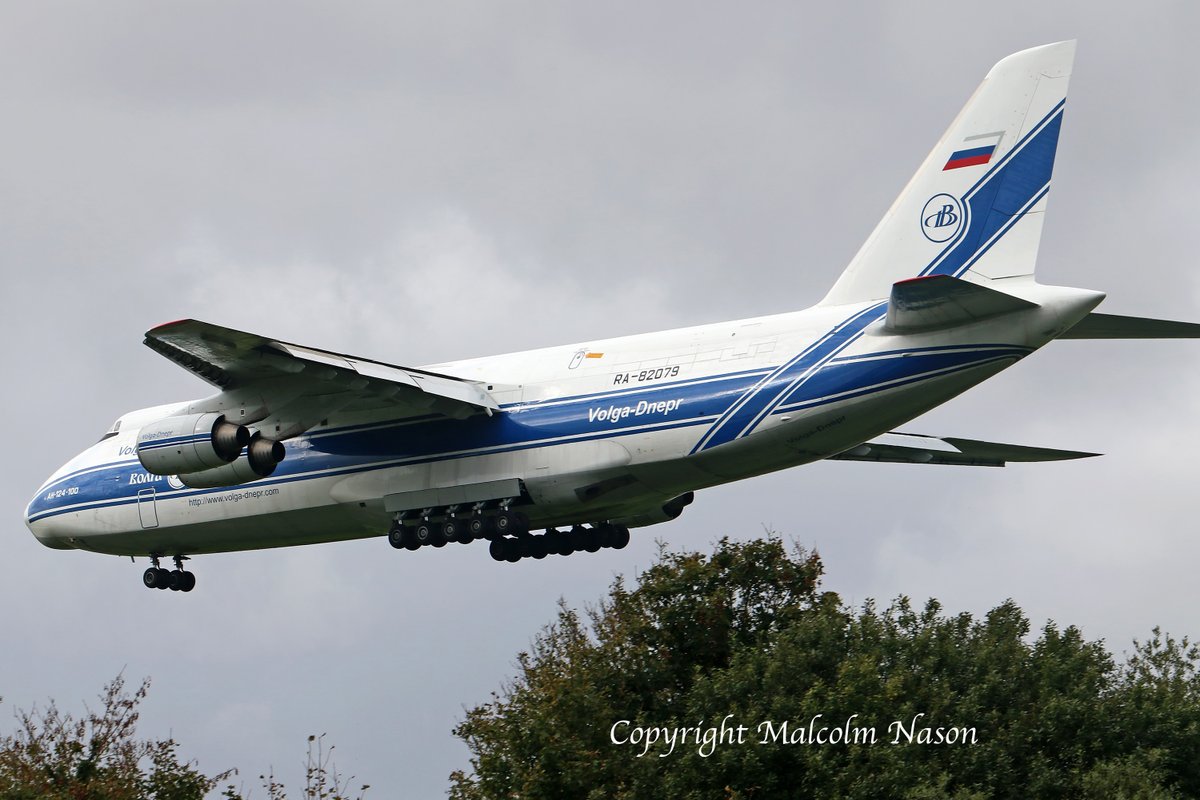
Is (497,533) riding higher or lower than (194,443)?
lower

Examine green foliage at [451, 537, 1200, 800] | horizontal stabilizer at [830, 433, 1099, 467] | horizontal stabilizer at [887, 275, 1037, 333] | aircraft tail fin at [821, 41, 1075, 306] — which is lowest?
green foliage at [451, 537, 1200, 800]

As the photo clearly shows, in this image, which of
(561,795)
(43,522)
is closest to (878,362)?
(561,795)

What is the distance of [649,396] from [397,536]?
433cm

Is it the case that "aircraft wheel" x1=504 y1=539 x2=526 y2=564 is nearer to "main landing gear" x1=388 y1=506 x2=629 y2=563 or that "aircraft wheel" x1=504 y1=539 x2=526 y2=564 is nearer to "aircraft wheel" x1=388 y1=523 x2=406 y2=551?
"main landing gear" x1=388 y1=506 x2=629 y2=563

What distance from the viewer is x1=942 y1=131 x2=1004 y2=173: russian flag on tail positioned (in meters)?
24.2

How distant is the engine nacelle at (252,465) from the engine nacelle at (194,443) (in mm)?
219

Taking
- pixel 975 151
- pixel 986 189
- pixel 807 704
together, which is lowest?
pixel 807 704

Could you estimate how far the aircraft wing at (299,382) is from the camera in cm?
2442

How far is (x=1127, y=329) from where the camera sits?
22812mm

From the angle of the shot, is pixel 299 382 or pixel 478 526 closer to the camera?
pixel 299 382

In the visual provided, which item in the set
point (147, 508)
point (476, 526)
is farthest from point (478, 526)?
point (147, 508)

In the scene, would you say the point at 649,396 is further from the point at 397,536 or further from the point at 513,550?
the point at 397,536

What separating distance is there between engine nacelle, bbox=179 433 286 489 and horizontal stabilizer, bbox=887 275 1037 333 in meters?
8.43

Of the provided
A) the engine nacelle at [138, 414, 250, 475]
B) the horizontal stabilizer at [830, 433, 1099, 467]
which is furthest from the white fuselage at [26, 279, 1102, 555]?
the horizontal stabilizer at [830, 433, 1099, 467]
